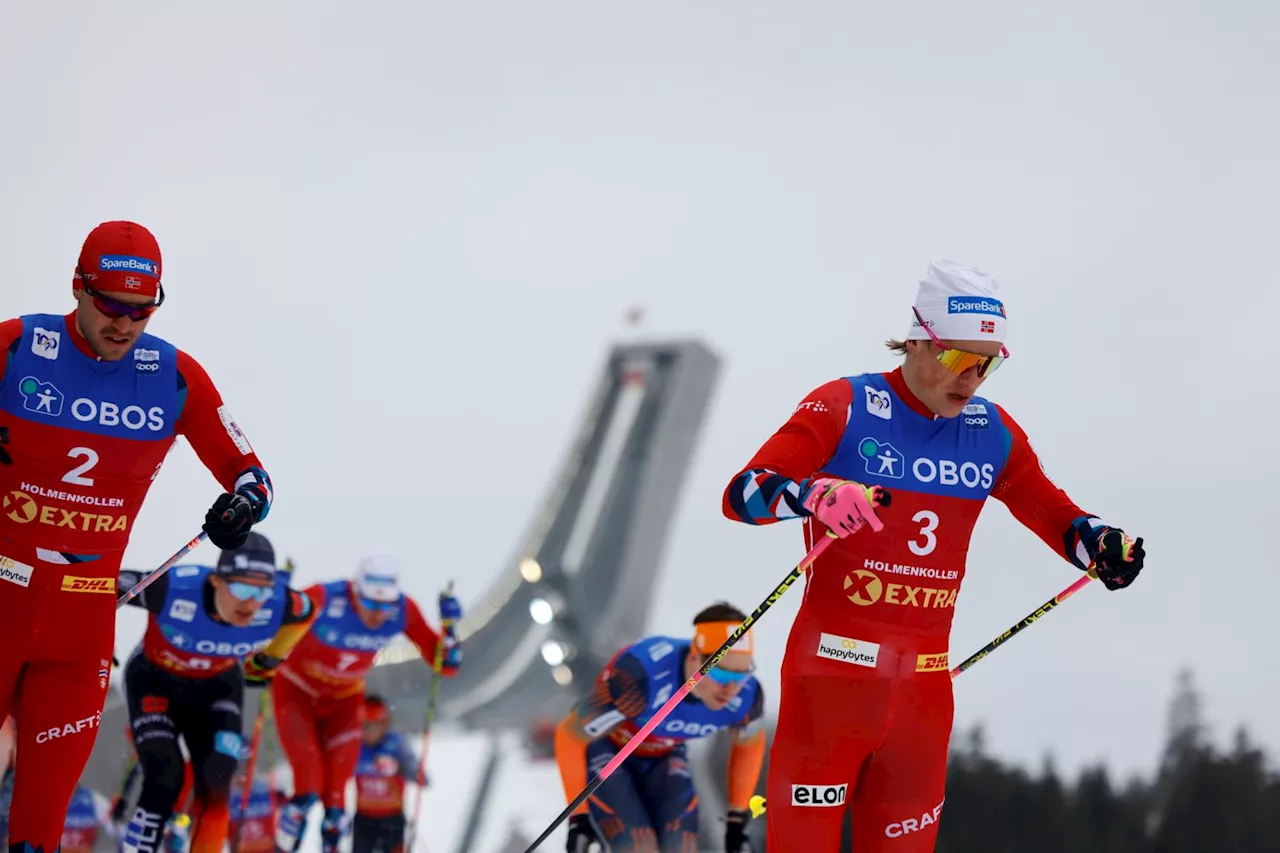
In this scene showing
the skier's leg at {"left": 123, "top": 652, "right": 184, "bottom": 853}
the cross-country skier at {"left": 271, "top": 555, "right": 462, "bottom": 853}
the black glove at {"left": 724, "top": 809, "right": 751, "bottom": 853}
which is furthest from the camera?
the cross-country skier at {"left": 271, "top": 555, "right": 462, "bottom": 853}

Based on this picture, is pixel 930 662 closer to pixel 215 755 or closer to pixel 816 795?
pixel 816 795

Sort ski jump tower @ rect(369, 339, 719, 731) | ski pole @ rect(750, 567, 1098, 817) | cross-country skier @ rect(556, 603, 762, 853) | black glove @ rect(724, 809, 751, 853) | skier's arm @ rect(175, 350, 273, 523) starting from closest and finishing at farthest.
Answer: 1. ski pole @ rect(750, 567, 1098, 817)
2. skier's arm @ rect(175, 350, 273, 523)
3. cross-country skier @ rect(556, 603, 762, 853)
4. black glove @ rect(724, 809, 751, 853)
5. ski jump tower @ rect(369, 339, 719, 731)

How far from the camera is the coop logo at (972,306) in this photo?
3.55 m

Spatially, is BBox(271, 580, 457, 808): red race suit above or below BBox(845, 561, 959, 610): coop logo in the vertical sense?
below

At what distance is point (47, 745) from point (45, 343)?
1.05 metres

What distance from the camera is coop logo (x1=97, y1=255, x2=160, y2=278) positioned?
12.4 feet

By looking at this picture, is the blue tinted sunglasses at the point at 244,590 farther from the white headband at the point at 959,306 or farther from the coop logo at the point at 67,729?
the white headband at the point at 959,306

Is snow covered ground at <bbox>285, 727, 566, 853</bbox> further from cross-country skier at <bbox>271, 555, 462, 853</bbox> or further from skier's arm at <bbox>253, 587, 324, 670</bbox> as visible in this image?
skier's arm at <bbox>253, 587, 324, 670</bbox>

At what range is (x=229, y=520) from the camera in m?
3.80

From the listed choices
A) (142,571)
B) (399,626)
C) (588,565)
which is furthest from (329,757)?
(588,565)

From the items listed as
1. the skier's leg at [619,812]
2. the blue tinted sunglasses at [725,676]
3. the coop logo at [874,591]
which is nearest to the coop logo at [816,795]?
the coop logo at [874,591]

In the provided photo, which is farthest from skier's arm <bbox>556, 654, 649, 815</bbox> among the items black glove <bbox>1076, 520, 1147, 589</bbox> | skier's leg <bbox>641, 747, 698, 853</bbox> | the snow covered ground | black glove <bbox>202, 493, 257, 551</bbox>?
the snow covered ground

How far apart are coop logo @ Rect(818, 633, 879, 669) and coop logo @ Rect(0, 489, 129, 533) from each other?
1.95 m

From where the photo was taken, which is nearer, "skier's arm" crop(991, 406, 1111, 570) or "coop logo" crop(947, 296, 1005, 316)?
"coop logo" crop(947, 296, 1005, 316)
